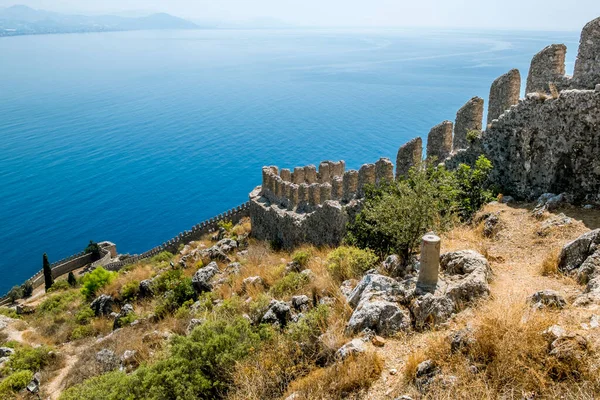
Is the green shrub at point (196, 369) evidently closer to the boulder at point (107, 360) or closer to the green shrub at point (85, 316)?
the boulder at point (107, 360)

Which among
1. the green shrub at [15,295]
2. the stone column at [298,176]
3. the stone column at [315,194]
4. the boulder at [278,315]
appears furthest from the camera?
the green shrub at [15,295]

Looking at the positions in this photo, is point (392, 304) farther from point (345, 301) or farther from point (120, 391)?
point (120, 391)

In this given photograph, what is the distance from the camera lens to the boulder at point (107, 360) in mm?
10734

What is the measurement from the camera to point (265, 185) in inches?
864

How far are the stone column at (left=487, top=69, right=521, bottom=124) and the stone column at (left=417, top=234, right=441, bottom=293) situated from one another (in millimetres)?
7888

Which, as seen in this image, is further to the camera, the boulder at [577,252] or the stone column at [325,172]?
the stone column at [325,172]

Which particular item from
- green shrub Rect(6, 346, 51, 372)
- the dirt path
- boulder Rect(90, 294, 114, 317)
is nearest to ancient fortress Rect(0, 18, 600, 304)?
the dirt path

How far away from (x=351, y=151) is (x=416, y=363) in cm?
4915

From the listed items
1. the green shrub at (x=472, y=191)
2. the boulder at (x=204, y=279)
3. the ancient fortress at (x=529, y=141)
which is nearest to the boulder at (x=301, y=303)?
the green shrub at (x=472, y=191)

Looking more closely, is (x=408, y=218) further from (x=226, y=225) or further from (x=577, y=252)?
(x=226, y=225)

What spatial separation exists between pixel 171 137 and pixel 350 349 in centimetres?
6737

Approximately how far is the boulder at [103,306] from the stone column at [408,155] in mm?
12018

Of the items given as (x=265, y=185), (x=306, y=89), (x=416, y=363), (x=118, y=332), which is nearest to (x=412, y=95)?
(x=306, y=89)

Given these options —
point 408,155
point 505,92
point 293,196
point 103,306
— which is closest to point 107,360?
point 103,306
